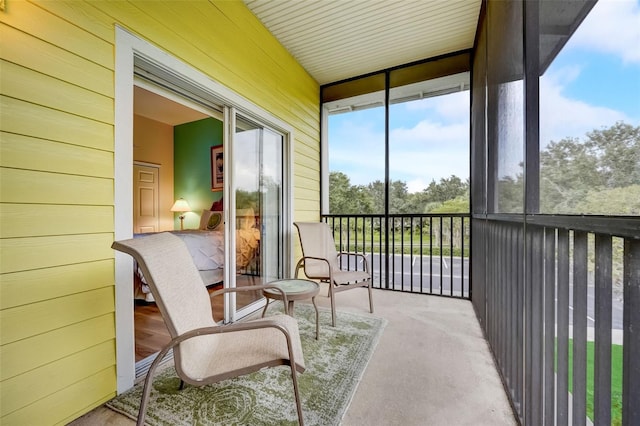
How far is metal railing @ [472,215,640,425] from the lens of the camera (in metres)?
0.61

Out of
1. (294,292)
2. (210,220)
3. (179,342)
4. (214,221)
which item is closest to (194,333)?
(179,342)

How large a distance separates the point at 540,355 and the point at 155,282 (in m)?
1.62

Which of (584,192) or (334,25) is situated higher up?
(334,25)

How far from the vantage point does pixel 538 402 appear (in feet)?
3.44

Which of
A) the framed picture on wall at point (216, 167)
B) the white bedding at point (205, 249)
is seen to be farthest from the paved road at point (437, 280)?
the framed picture on wall at point (216, 167)

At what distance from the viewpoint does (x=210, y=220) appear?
4445 mm

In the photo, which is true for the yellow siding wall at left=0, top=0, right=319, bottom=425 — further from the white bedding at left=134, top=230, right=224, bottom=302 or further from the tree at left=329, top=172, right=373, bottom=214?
the tree at left=329, top=172, right=373, bottom=214

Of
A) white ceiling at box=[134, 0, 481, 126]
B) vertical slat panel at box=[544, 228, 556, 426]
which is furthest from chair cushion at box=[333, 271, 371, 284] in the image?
white ceiling at box=[134, 0, 481, 126]

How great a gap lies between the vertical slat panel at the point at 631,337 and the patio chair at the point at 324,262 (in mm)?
1905

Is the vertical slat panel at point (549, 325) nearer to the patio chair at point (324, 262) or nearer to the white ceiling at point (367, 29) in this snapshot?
the patio chair at point (324, 262)

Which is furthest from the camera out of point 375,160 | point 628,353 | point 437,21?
point 375,160

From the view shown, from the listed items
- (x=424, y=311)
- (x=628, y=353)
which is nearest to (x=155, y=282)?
(x=628, y=353)

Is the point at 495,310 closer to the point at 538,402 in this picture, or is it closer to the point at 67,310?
the point at 538,402

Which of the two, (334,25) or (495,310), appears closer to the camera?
(495,310)
